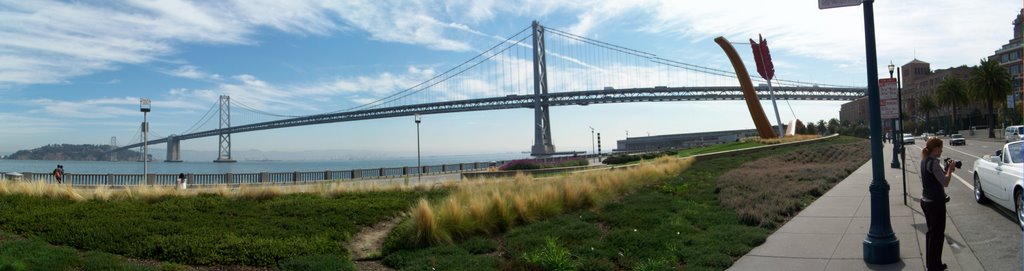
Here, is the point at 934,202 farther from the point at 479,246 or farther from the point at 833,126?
the point at 833,126

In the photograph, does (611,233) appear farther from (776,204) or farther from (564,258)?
(776,204)

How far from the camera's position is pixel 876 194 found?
22.1 ft

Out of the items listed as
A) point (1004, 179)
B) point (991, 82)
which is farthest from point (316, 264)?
point (991, 82)

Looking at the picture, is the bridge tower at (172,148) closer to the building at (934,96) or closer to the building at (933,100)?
the building at (934,96)

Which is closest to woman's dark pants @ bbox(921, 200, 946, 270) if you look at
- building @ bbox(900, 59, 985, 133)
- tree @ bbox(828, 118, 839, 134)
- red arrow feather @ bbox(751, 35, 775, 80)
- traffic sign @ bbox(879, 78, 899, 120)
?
traffic sign @ bbox(879, 78, 899, 120)

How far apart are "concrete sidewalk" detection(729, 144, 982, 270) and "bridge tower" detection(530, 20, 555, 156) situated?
70831 millimetres

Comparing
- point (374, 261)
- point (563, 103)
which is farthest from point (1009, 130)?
point (374, 261)

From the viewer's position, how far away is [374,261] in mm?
7895

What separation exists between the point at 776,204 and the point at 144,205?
10.7 meters

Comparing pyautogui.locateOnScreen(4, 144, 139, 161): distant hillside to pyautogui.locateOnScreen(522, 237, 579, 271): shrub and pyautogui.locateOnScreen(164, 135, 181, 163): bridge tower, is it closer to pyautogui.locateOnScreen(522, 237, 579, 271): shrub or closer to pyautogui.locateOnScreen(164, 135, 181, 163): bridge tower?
pyautogui.locateOnScreen(164, 135, 181, 163): bridge tower

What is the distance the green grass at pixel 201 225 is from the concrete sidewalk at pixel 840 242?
5074 millimetres

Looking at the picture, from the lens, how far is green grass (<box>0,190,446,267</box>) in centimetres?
751

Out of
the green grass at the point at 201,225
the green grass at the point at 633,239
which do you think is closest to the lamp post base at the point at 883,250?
the green grass at the point at 633,239

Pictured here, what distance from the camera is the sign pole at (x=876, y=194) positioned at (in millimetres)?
6633
